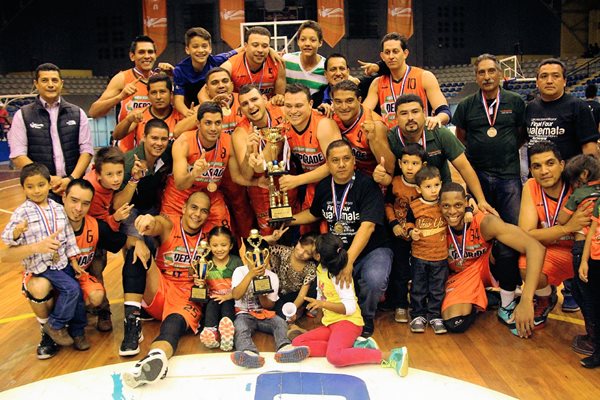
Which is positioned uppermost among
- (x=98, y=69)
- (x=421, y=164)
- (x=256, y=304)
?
(x=98, y=69)

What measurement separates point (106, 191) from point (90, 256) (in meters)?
0.50

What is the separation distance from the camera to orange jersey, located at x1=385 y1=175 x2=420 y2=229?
13.2 ft

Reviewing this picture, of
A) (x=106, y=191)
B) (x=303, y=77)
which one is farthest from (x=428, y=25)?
(x=106, y=191)

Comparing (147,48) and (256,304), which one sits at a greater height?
(147,48)

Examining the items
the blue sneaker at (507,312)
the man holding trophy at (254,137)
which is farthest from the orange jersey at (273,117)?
the blue sneaker at (507,312)

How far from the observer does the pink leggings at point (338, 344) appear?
10.7 ft

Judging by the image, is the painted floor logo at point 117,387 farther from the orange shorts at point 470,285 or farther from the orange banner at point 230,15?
the orange banner at point 230,15

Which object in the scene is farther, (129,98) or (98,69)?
(98,69)

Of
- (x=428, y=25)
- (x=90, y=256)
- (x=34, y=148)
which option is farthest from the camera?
(x=428, y=25)

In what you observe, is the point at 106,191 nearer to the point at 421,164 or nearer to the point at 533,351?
the point at 421,164

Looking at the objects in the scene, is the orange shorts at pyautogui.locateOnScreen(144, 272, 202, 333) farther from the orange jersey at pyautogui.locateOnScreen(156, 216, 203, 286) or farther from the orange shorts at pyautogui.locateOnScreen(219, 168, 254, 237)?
the orange shorts at pyautogui.locateOnScreen(219, 168, 254, 237)

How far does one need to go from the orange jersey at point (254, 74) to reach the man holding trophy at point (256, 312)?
1.55 m

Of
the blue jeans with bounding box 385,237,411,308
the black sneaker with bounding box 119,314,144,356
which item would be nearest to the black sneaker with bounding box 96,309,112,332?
the black sneaker with bounding box 119,314,144,356

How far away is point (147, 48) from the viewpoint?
488 centimetres
